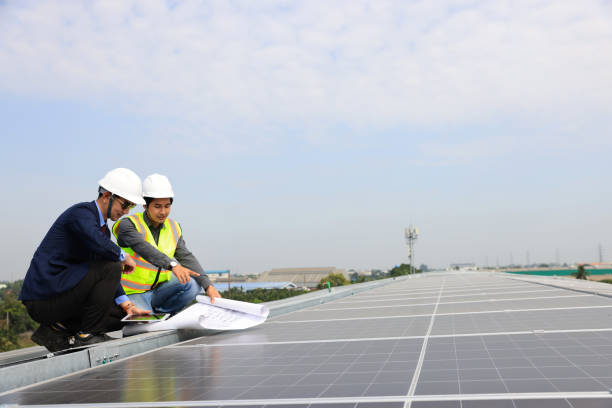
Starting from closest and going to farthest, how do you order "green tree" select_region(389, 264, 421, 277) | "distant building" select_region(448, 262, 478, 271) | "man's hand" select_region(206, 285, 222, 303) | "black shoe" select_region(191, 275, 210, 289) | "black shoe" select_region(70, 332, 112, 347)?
"black shoe" select_region(70, 332, 112, 347) → "man's hand" select_region(206, 285, 222, 303) → "black shoe" select_region(191, 275, 210, 289) → "green tree" select_region(389, 264, 421, 277) → "distant building" select_region(448, 262, 478, 271)

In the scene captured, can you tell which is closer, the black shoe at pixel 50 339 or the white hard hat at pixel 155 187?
the black shoe at pixel 50 339

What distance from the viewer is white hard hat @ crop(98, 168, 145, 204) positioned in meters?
5.36

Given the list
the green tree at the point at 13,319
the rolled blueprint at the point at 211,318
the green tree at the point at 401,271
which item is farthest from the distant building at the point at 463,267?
the rolled blueprint at the point at 211,318

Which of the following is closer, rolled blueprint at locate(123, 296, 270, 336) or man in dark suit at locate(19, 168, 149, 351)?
man in dark suit at locate(19, 168, 149, 351)

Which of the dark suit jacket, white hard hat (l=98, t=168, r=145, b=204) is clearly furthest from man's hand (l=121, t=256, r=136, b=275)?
white hard hat (l=98, t=168, r=145, b=204)

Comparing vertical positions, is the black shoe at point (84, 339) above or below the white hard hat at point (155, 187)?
below

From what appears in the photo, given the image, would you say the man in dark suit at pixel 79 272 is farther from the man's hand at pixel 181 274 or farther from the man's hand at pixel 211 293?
the man's hand at pixel 211 293

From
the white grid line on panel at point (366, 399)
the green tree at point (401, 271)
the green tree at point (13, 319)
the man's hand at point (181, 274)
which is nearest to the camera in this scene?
the white grid line on panel at point (366, 399)

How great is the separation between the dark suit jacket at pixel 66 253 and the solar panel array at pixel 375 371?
2.88 ft

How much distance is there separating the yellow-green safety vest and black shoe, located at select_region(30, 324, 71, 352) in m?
1.25

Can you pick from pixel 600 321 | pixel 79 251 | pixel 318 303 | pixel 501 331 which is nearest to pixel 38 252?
pixel 79 251

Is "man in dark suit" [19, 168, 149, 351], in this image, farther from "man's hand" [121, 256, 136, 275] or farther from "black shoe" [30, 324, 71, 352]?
"man's hand" [121, 256, 136, 275]

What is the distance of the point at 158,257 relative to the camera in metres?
5.88

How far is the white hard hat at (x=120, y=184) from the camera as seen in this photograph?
5.36 meters
